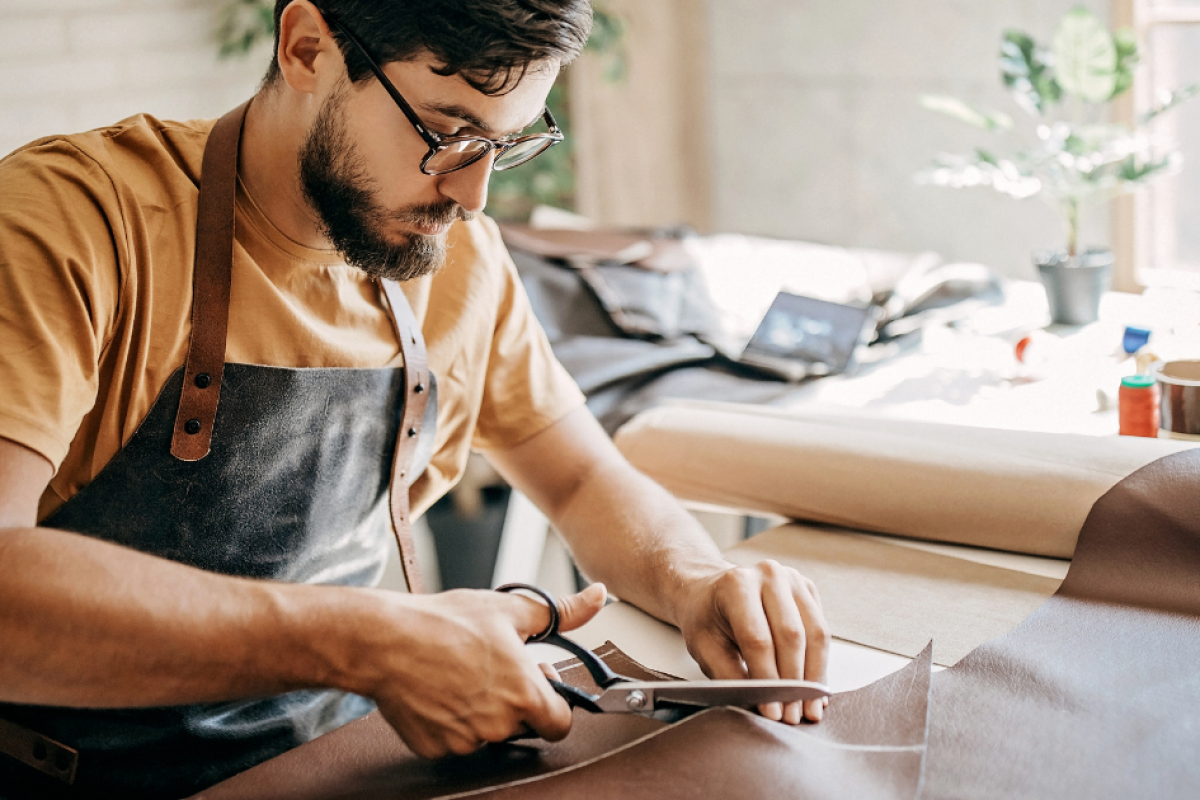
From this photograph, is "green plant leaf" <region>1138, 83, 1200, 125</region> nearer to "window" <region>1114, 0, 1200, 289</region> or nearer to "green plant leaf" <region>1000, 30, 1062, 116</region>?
"green plant leaf" <region>1000, 30, 1062, 116</region>

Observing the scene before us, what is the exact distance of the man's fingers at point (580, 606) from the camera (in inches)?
35.0

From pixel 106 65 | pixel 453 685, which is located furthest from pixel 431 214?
pixel 106 65

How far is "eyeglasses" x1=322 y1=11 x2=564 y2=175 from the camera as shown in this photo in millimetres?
980

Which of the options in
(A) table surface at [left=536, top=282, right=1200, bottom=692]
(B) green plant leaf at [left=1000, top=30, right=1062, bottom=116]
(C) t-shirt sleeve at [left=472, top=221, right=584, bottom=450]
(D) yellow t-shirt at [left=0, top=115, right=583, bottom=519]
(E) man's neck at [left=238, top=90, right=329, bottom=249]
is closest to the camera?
(D) yellow t-shirt at [left=0, top=115, right=583, bottom=519]

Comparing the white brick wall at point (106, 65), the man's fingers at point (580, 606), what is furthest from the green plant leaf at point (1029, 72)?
the white brick wall at point (106, 65)

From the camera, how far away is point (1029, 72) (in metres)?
2.13

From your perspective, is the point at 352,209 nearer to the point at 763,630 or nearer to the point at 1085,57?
the point at 763,630

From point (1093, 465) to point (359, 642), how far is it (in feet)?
2.41

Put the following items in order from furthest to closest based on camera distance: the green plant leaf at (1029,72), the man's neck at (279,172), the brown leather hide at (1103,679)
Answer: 1. the green plant leaf at (1029,72)
2. the man's neck at (279,172)
3. the brown leather hide at (1103,679)

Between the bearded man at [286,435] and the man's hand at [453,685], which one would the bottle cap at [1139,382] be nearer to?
the bearded man at [286,435]

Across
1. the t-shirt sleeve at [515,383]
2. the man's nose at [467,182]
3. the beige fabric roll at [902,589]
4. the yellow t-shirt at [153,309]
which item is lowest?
the beige fabric roll at [902,589]

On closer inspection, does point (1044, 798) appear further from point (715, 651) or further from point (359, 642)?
point (359, 642)

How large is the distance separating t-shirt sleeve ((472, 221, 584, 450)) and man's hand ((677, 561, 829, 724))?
1.29 feet

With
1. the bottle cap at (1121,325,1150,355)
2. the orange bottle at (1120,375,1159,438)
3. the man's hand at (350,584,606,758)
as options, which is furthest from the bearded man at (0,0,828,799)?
the bottle cap at (1121,325,1150,355)
